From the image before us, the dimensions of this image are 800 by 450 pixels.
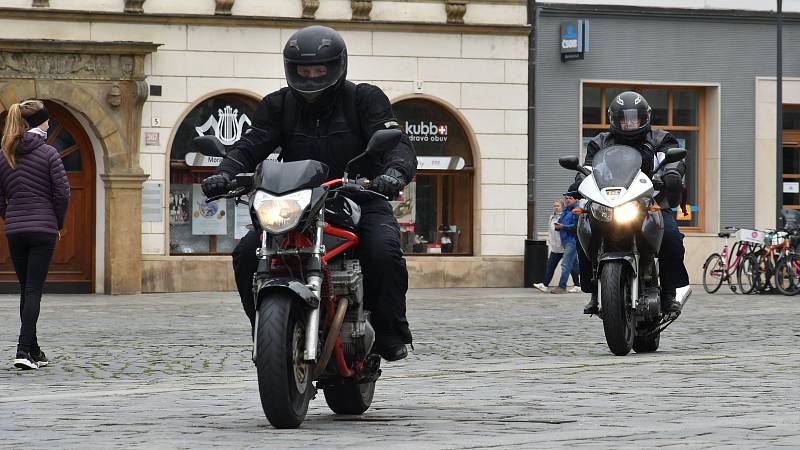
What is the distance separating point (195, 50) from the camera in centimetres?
2591

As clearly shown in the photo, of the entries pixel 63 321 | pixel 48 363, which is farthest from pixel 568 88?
pixel 48 363

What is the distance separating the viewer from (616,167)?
1190cm

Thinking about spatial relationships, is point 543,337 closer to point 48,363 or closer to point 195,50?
point 48,363

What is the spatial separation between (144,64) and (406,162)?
725 inches

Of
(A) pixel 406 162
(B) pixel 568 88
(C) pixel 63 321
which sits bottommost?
(C) pixel 63 321

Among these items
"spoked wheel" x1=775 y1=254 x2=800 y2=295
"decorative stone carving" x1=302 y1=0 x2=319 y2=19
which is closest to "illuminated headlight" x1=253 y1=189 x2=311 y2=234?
"spoked wheel" x1=775 y1=254 x2=800 y2=295

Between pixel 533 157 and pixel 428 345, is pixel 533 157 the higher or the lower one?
the higher one

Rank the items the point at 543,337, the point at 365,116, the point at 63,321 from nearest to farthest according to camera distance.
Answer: the point at 365,116, the point at 543,337, the point at 63,321

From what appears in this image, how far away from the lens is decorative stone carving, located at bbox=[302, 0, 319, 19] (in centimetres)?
2616

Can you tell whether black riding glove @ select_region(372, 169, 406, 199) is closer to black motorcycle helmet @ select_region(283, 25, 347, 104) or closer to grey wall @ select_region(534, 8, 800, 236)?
black motorcycle helmet @ select_region(283, 25, 347, 104)

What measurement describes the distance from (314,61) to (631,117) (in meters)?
5.17

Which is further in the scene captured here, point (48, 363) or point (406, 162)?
point (48, 363)

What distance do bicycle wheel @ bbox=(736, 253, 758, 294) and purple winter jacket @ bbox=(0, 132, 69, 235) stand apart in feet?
50.1

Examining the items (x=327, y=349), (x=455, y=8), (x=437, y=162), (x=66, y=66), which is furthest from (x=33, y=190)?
(x=455, y=8)
